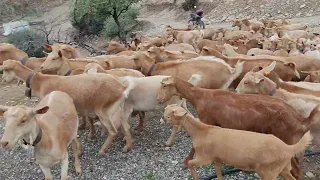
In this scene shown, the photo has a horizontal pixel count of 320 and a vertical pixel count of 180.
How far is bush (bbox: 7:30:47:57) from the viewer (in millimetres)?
18328

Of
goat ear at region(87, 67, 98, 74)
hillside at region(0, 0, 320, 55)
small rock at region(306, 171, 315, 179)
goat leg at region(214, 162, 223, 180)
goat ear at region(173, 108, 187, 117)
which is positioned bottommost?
hillside at region(0, 0, 320, 55)

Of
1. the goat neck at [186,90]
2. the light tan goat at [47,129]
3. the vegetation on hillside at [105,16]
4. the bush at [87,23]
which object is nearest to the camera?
the light tan goat at [47,129]

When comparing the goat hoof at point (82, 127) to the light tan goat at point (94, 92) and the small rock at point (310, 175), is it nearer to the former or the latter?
the light tan goat at point (94, 92)

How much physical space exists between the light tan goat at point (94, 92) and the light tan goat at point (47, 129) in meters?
0.42

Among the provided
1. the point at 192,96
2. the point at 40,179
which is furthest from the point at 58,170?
the point at 192,96

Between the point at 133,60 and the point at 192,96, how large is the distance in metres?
3.03

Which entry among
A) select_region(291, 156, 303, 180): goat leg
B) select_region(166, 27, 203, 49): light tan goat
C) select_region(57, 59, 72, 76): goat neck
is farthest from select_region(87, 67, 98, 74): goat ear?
select_region(166, 27, 203, 49): light tan goat

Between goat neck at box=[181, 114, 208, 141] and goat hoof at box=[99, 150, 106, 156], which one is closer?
goat neck at box=[181, 114, 208, 141]

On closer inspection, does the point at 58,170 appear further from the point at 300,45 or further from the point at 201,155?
the point at 300,45

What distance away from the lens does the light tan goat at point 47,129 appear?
214 inches

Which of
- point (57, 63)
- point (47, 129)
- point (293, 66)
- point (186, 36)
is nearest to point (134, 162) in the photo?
point (47, 129)

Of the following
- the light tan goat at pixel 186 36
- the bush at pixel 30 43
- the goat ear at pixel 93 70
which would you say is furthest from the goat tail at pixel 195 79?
the bush at pixel 30 43

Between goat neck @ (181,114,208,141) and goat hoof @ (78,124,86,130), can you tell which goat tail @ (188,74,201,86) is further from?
goat hoof @ (78,124,86,130)

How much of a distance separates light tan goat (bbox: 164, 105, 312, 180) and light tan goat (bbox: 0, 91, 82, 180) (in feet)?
5.33
